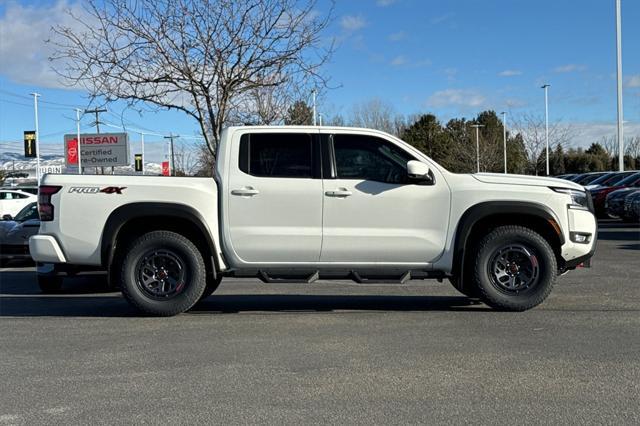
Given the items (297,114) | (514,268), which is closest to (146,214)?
(514,268)

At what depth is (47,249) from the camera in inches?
287

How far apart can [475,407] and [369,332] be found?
230 cm

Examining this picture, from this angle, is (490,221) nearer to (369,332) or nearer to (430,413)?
(369,332)

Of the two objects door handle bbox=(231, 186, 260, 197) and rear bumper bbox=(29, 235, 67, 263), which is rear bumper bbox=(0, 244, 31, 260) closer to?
rear bumper bbox=(29, 235, 67, 263)

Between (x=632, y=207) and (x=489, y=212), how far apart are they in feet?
44.6

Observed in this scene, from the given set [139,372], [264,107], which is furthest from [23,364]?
[264,107]

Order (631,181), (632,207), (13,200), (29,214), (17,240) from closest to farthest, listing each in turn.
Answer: (17,240), (29,214), (632,207), (631,181), (13,200)

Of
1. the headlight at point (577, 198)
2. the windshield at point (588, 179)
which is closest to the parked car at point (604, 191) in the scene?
the windshield at point (588, 179)

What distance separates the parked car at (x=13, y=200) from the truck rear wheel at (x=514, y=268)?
22.9m

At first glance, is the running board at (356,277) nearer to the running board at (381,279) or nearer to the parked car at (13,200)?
the running board at (381,279)

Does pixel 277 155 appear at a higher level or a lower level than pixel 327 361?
higher

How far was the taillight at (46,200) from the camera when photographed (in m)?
7.30

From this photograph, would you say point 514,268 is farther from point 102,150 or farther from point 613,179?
point 102,150

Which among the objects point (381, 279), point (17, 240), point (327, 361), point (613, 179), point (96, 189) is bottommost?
point (327, 361)
